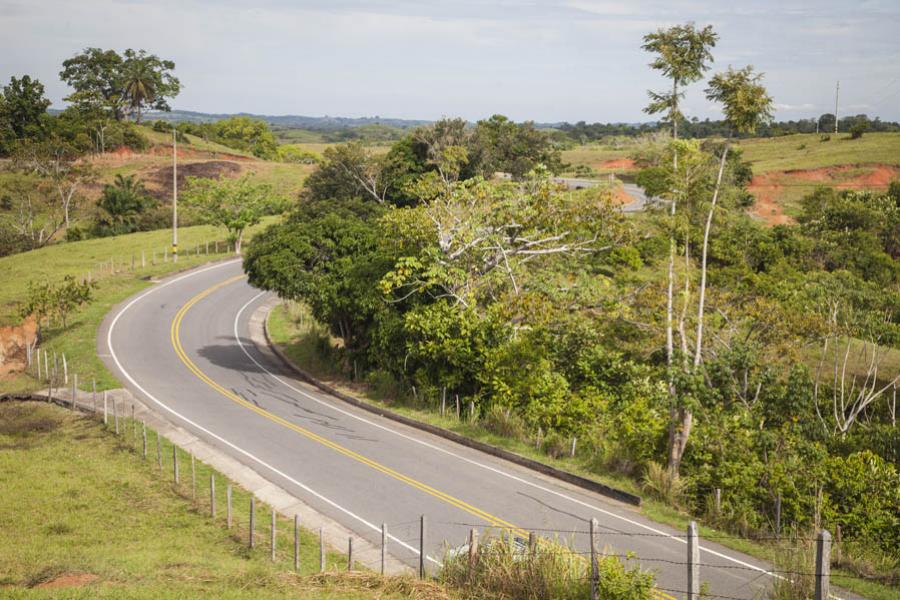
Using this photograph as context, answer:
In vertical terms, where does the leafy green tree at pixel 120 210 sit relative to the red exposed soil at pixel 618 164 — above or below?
below

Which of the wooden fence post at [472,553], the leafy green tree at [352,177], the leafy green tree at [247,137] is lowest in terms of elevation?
the wooden fence post at [472,553]

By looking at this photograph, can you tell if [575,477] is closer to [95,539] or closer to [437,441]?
[437,441]

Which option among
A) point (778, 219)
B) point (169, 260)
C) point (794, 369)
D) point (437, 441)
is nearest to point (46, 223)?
point (169, 260)

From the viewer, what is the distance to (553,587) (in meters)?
12.1

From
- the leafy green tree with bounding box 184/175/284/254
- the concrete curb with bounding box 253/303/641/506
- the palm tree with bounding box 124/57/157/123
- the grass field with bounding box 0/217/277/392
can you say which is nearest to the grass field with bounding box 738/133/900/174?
the leafy green tree with bounding box 184/175/284/254

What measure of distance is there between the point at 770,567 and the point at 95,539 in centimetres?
1464

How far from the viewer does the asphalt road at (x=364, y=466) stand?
17047 mm

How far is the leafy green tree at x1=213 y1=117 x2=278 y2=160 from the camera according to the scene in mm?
128500

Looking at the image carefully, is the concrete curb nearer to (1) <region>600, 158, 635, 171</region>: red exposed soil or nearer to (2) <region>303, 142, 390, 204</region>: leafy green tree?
(2) <region>303, 142, 390, 204</region>: leafy green tree

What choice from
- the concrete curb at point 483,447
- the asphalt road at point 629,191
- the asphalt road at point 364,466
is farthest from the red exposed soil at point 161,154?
the concrete curb at point 483,447

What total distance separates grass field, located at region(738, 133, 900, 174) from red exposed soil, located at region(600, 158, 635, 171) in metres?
14.9

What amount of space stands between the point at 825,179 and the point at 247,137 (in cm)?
9796

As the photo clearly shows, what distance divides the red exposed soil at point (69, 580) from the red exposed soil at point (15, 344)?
80.8 feet

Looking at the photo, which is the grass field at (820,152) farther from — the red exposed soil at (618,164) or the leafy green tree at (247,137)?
the leafy green tree at (247,137)
